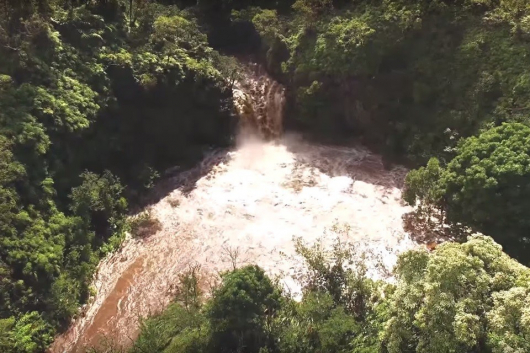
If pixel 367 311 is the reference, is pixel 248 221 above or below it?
below

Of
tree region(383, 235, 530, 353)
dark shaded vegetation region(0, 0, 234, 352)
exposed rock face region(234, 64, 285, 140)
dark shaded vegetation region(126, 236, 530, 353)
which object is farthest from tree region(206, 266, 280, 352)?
exposed rock face region(234, 64, 285, 140)

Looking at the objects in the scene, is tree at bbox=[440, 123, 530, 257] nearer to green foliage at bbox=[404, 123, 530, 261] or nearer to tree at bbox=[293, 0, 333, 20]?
green foliage at bbox=[404, 123, 530, 261]

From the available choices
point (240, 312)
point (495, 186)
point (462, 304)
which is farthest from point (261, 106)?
point (462, 304)

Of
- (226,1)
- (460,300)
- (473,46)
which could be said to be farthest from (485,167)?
(226,1)

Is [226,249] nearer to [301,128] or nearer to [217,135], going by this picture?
[217,135]

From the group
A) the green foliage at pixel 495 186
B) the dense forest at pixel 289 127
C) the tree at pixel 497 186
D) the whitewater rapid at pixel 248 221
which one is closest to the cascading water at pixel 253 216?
the whitewater rapid at pixel 248 221

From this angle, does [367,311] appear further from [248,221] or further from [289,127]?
[289,127]
